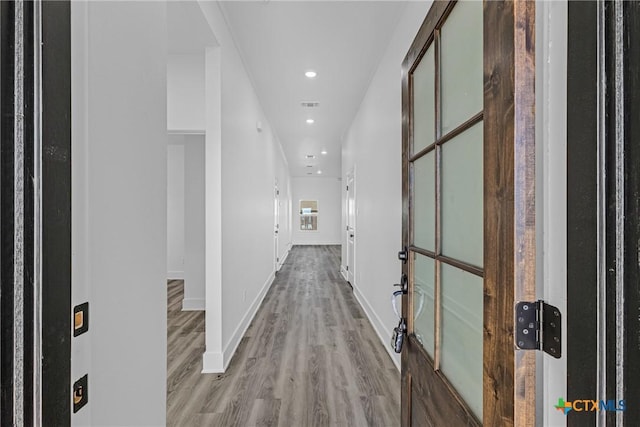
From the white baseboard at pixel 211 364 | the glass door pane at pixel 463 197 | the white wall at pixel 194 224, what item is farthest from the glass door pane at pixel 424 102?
the white wall at pixel 194 224

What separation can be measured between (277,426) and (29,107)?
2019 millimetres

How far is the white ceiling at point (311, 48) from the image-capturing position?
8.39 feet

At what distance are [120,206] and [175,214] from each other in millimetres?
5785

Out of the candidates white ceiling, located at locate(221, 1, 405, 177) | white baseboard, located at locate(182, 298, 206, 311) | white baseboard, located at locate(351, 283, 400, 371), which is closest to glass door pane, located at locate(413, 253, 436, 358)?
white baseboard, located at locate(351, 283, 400, 371)

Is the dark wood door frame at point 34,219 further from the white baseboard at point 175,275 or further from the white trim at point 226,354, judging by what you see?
the white baseboard at point 175,275

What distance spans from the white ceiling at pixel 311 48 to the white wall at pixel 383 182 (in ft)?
0.62

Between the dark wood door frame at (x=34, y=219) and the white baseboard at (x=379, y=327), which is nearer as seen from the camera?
the dark wood door frame at (x=34, y=219)

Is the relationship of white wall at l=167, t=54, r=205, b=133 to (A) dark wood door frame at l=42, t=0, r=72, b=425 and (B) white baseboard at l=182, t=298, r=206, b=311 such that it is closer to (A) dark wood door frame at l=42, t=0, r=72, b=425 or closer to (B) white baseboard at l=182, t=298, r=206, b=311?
(B) white baseboard at l=182, t=298, r=206, b=311

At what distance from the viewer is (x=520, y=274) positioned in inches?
27.0

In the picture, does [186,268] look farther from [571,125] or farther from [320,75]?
[571,125]

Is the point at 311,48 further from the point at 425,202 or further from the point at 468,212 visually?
the point at 468,212

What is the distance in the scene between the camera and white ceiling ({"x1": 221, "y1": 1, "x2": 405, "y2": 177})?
8.39 ft

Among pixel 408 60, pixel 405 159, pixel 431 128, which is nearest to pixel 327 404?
pixel 405 159

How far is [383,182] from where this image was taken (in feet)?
10.7
